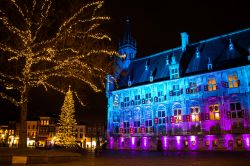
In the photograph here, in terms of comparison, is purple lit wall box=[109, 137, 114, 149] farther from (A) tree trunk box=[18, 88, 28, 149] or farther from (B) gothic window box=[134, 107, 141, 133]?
(A) tree trunk box=[18, 88, 28, 149]

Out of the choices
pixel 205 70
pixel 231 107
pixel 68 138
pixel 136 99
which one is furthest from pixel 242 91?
pixel 68 138

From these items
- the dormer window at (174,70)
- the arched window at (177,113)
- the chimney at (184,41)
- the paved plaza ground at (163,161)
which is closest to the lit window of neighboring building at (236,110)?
the arched window at (177,113)

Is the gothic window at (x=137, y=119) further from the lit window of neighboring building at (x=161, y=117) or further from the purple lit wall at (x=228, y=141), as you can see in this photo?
the purple lit wall at (x=228, y=141)

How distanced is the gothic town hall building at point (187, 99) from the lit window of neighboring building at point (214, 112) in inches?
5.3

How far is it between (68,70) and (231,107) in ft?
88.7

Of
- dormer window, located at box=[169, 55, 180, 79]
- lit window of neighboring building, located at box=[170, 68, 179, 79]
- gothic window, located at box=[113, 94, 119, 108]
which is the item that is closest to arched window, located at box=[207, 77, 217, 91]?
dormer window, located at box=[169, 55, 180, 79]

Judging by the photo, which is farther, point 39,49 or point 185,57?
point 185,57

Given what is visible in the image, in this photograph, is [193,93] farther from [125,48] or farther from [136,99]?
[125,48]

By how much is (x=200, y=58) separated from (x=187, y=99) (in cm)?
696

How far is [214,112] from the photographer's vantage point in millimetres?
36750

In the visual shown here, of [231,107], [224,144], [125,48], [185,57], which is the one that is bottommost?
[224,144]

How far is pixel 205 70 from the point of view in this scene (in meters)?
39.2

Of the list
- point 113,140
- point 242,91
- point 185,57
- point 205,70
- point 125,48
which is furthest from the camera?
point 125,48

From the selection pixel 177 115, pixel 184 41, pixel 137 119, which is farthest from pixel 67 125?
pixel 184 41
